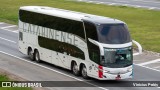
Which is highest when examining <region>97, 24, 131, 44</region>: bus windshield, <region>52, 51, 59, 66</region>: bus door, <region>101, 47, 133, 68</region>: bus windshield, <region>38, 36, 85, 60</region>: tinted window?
<region>97, 24, 131, 44</region>: bus windshield

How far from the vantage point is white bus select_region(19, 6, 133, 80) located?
28.9 m

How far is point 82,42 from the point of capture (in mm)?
30531

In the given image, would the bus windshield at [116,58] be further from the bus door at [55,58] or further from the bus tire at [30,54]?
the bus tire at [30,54]

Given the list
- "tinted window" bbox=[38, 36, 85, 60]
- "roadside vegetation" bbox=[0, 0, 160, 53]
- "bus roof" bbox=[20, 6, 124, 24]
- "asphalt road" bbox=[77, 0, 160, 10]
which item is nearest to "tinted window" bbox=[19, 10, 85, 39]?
"bus roof" bbox=[20, 6, 124, 24]

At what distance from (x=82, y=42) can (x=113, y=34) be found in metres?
2.12

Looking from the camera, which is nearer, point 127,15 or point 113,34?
point 113,34

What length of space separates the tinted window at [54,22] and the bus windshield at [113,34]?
5.12 feet

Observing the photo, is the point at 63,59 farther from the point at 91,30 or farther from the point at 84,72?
the point at 91,30

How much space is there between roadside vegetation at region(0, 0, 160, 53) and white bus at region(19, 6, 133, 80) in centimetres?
988

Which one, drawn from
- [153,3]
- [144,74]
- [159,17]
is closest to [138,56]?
[144,74]

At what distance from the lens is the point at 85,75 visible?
1196 inches

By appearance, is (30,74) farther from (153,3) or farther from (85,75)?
(153,3)

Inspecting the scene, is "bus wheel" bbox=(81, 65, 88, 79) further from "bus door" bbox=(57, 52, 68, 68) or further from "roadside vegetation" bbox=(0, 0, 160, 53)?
"roadside vegetation" bbox=(0, 0, 160, 53)

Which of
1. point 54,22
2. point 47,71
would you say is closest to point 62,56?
point 47,71
